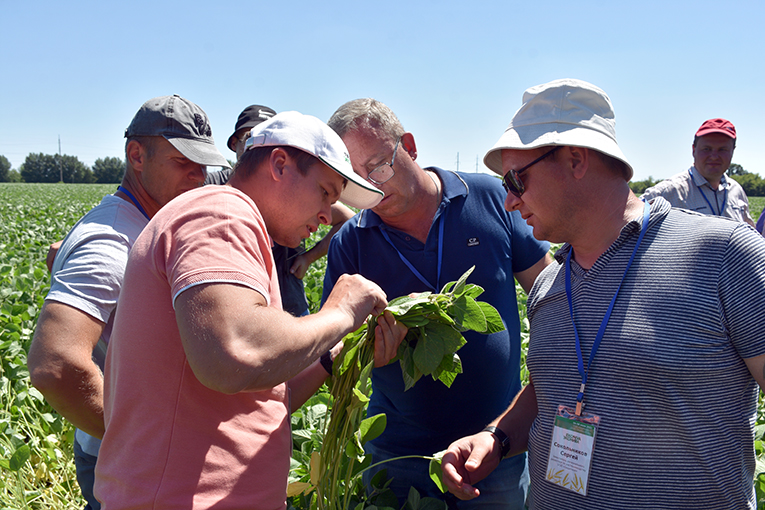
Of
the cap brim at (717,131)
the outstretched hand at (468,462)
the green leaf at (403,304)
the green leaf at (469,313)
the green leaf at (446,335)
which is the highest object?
the cap brim at (717,131)

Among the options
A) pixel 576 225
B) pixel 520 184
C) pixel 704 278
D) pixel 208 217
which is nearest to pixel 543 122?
pixel 520 184

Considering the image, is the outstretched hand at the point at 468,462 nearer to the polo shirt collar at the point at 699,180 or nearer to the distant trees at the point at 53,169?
the polo shirt collar at the point at 699,180

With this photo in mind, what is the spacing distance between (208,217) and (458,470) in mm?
1219

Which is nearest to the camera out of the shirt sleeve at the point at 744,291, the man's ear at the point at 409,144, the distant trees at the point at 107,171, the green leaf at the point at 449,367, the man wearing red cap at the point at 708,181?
the shirt sleeve at the point at 744,291

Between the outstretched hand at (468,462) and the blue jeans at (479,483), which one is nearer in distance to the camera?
the outstretched hand at (468,462)

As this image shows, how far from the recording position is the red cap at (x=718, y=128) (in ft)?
16.1

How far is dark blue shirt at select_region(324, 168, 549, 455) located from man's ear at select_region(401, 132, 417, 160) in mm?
233

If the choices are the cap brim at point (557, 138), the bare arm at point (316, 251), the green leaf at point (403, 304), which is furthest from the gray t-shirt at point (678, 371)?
the bare arm at point (316, 251)

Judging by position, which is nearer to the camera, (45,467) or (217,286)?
(217,286)

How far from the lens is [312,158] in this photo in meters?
1.49

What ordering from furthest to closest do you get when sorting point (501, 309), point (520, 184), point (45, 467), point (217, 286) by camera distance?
1. point (45, 467)
2. point (501, 309)
3. point (520, 184)
4. point (217, 286)

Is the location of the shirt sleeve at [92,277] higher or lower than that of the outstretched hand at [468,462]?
higher

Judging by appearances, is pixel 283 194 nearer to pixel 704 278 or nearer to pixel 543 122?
pixel 543 122

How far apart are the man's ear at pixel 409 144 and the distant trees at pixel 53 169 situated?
8888cm
